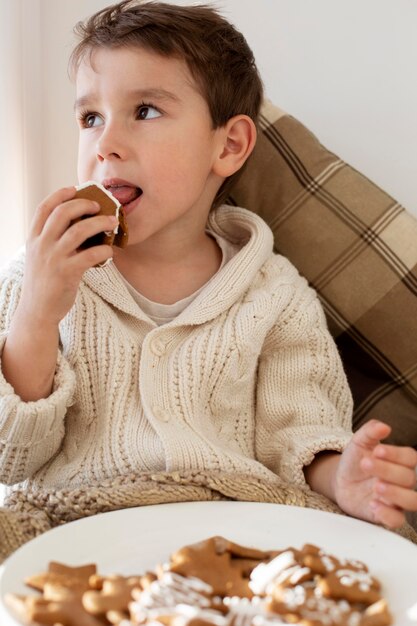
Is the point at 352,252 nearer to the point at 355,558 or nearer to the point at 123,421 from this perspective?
the point at 123,421

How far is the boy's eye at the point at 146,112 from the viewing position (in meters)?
1.20

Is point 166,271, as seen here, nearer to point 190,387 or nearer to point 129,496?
point 190,387

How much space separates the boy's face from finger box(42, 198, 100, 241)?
0.13 metres

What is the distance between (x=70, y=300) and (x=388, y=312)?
56 cm

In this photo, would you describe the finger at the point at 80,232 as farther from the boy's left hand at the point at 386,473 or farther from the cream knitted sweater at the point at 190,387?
the boy's left hand at the point at 386,473

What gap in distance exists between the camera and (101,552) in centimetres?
82

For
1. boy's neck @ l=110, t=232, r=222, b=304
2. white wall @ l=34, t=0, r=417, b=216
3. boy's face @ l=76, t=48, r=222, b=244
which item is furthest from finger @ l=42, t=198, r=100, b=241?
white wall @ l=34, t=0, r=417, b=216

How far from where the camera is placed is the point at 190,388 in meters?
1.18

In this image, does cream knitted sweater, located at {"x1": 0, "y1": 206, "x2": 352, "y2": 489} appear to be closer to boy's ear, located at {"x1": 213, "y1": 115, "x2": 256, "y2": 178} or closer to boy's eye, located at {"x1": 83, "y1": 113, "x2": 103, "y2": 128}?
boy's ear, located at {"x1": 213, "y1": 115, "x2": 256, "y2": 178}

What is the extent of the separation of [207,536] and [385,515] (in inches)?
8.3

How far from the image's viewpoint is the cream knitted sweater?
1.09 meters

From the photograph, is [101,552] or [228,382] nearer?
[101,552]

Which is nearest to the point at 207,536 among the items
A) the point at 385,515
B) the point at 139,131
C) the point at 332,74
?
the point at 385,515

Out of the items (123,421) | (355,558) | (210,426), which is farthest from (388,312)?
(355,558)
